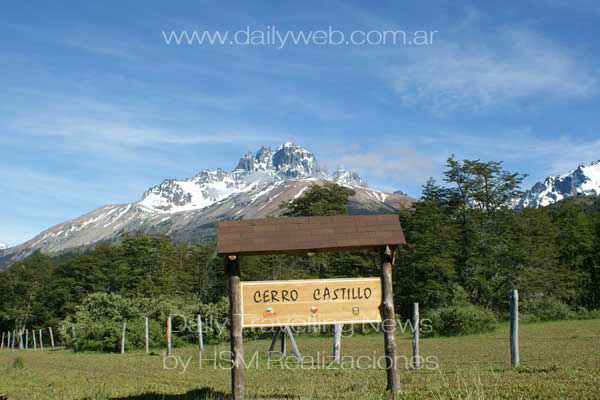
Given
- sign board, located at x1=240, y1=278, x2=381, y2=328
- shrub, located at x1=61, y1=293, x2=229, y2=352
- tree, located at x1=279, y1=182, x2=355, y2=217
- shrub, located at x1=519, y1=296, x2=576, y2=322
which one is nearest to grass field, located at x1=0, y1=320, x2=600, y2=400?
sign board, located at x1=240, y1=278, x2=381, y2=328

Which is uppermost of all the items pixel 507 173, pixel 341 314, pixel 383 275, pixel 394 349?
pixel 507 173

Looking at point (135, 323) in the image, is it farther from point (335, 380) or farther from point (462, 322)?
point (335, 380)

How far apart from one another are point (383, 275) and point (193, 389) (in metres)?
4.52

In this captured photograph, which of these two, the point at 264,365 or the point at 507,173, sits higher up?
the point at 507,173

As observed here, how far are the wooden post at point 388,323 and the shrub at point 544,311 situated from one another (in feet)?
93.5

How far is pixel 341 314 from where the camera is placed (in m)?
7.97

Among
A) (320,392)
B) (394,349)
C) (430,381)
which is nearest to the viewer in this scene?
(394,349)

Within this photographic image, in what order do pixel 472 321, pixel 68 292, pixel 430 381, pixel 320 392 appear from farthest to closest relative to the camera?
pixel 68 292 → pixel 472 321 → pixel 430 381 → pixel 320 392

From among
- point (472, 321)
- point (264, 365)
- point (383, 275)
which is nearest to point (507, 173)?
→ point (472, 321)

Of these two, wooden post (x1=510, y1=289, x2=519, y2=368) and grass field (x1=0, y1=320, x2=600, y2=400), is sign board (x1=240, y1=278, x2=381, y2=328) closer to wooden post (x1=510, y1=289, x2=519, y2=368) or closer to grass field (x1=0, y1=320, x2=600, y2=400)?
grass field (x1=0, y1=320, x2=600, y2=400)

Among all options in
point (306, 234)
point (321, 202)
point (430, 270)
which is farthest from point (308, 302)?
point (321, 202)

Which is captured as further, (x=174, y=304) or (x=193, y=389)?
(x=174, y=304)

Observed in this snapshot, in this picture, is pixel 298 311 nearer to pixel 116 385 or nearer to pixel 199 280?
pixel 116 385

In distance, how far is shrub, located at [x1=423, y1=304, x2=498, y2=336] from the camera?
2622cm
